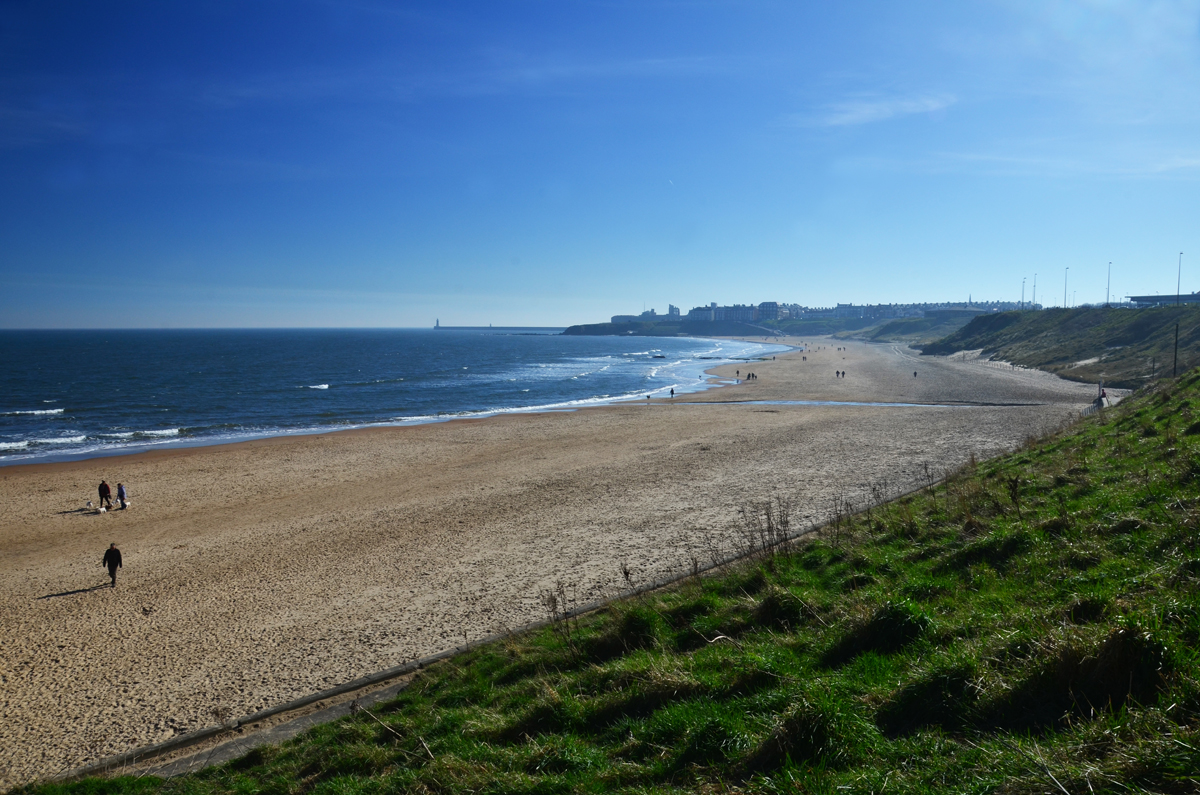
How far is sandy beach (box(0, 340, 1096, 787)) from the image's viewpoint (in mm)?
10406

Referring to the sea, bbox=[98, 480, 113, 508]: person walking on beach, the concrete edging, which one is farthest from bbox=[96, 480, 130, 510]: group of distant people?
the concrete edging

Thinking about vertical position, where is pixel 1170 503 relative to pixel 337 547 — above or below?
above

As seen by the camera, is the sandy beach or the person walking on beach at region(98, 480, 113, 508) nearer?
the sandy beach

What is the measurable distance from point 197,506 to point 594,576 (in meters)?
17.1

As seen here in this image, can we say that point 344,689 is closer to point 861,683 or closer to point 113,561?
point 861,683

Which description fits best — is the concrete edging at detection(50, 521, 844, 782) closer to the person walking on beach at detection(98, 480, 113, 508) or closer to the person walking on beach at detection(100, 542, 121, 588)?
the person walking on beach at detection(100, 542, 121, 588)

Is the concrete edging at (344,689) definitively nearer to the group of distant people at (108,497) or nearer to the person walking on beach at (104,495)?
the group of distant people at (108,497)

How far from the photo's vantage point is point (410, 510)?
812 inches

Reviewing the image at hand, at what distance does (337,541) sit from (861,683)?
15455 millimetres

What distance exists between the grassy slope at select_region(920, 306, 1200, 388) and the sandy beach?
25.6 m

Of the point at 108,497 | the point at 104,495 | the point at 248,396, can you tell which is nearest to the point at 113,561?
the point at 104,495

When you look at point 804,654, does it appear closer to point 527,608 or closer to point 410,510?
point 527,608

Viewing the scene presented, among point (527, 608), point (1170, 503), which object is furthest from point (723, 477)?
point (1170, 503)

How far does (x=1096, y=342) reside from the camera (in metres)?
73.0
